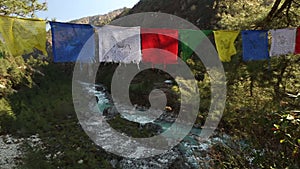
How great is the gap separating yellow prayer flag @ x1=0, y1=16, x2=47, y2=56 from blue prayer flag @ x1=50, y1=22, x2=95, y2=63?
0.64 ft

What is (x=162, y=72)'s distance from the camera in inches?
677

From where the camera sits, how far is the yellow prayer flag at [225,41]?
5.25 m

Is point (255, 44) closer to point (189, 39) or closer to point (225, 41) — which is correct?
point (225, 41)

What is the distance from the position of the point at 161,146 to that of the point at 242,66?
3.21m

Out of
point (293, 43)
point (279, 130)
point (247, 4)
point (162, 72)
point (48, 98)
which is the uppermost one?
point (247, 4)

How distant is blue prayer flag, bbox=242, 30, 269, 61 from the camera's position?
527 centimetres

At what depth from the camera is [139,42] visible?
519 cm

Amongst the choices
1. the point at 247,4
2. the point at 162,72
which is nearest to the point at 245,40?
the point at 247,4

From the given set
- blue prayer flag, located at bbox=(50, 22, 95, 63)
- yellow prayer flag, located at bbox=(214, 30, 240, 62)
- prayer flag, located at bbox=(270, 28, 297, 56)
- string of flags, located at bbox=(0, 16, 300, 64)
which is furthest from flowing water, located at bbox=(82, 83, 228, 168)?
blue prayer flag, located at bbox=(50, 22, 95, 63)

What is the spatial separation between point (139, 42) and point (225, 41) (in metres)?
1.59

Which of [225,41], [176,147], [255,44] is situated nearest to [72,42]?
[225,41]

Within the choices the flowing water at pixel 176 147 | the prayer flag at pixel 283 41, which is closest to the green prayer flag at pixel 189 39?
the prayer flag at pixel 283 41

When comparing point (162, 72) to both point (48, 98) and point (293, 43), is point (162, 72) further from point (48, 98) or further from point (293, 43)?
point (293, 43)

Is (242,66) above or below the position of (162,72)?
above
